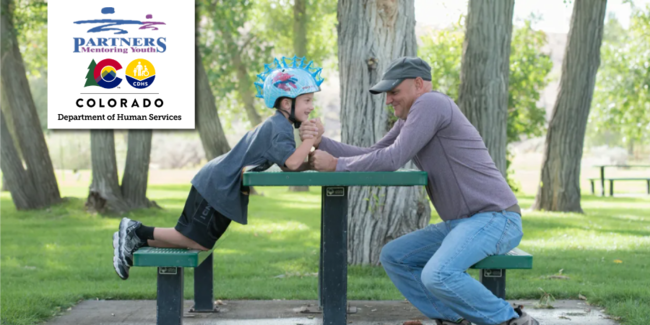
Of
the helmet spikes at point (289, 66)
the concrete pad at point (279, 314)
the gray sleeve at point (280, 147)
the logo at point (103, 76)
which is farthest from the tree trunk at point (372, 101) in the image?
the logo at point (103, 76)

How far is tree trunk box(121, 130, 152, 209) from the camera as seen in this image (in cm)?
1560

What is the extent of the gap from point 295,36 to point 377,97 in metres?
22.5

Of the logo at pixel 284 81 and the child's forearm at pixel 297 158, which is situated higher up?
the logo at pixel 284 81

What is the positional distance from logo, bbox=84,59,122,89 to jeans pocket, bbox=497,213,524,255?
41.0 feet

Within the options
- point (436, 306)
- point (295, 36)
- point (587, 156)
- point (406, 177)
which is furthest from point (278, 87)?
point (587, 156)

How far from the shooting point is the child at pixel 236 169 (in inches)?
184

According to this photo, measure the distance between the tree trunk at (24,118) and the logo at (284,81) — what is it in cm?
1248

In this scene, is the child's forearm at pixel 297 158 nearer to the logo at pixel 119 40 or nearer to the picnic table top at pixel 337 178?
the picnic table top at pixel 337 178

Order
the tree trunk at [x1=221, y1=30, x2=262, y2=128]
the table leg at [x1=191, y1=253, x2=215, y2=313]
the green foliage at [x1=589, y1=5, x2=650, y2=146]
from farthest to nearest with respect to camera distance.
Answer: the green foliage at [x1=589, y1=5, x2=650, y2=146] < the tree trunk at [x1=221, y1=30, x2=262, y2=128] < the table leg at [x1=191, y1=253, x2=215, y2=313]

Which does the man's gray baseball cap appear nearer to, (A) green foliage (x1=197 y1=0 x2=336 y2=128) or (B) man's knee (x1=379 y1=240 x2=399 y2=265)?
(B) man's knee (x1=379 y1=240 x2=399 y2=265)

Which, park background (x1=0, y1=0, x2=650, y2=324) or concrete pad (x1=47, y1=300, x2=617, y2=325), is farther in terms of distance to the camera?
park background (x1=0, y1=0, x2=650, y2=324)

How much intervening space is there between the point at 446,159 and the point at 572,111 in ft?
40.8

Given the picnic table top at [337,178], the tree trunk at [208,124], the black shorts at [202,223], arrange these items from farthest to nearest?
the tree trunk at [208,124]
the black shorts at [202,223]
the picnic table top at [337,178]

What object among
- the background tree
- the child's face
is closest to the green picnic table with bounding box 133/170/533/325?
the child's face
